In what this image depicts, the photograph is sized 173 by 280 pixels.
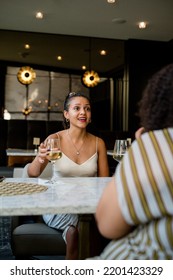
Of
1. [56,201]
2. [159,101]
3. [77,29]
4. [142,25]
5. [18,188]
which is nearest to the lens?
[159,101]

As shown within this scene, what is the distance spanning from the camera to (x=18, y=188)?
1477mm

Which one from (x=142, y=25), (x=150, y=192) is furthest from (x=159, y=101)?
(x=142, y=25)

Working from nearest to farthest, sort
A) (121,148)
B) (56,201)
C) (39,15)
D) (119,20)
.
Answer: (56,201)
(121,148)
(39,15)
(119,20)

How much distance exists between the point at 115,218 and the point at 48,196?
Result: 0.55 meters

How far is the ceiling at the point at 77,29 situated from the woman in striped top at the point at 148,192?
15.2 feet

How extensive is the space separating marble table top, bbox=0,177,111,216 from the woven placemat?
2cm

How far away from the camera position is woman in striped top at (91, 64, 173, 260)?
0.79m

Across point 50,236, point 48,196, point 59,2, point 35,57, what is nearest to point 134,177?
point 48,196

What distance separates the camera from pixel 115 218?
0.82 meters

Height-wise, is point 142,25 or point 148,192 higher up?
point 142,25

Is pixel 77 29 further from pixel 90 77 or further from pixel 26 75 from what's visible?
pixel 26 75

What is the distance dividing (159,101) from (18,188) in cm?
82
